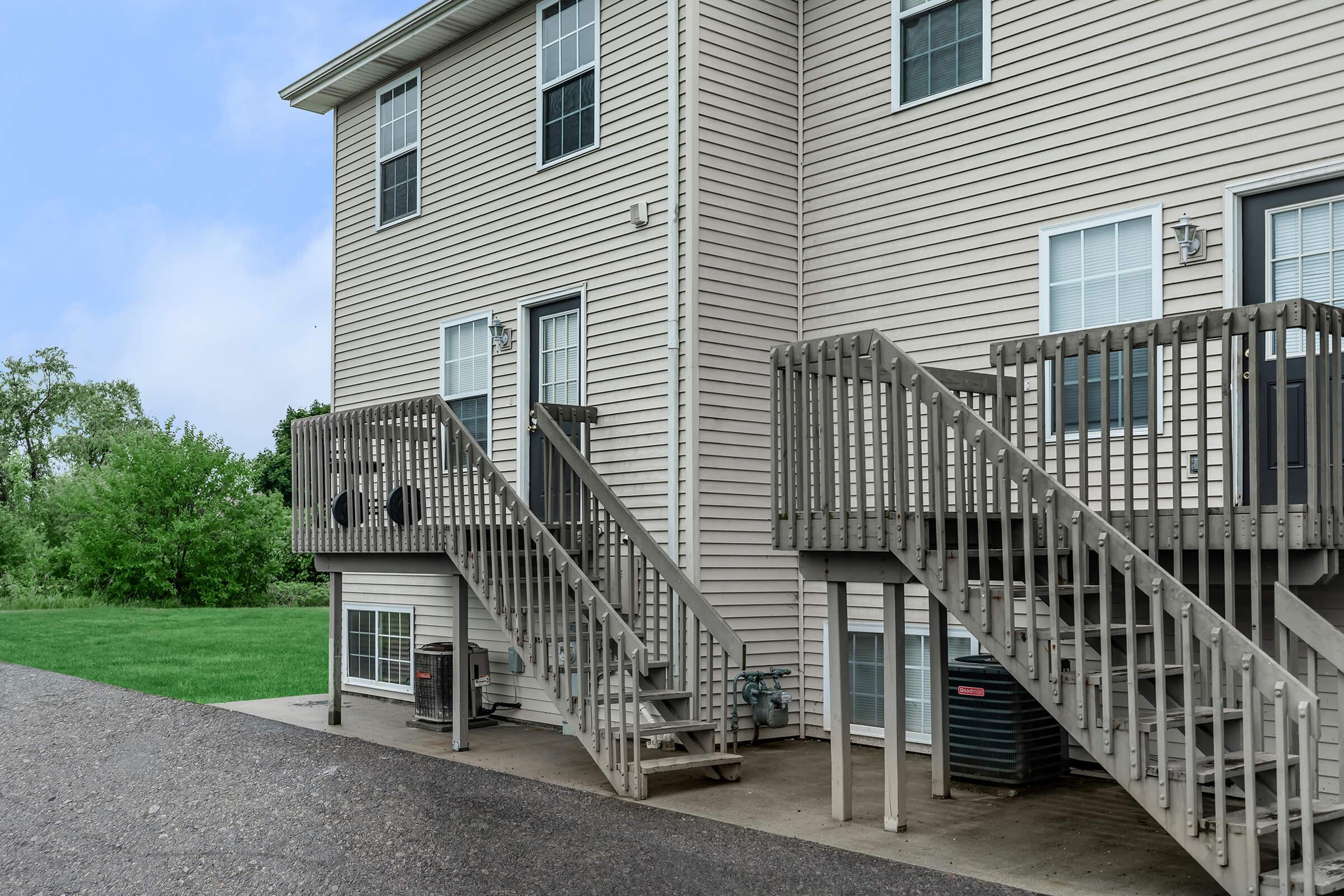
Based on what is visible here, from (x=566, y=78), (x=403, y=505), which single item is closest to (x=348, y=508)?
(x=403, y=505)

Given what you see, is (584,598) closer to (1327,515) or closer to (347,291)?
(1327,515)

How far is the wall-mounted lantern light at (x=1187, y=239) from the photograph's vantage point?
706 centimetres

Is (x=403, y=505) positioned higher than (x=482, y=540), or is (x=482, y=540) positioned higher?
(x=403, y=505)

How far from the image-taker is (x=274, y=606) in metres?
29.5

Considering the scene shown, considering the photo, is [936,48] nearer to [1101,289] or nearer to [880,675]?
[1101,289]

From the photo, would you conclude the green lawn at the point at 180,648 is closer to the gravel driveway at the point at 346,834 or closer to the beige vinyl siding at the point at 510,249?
the beige vinyl siding at the point at 510,249

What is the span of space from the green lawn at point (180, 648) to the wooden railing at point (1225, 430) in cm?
936

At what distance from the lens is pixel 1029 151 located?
803 cm

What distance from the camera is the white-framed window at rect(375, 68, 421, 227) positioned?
12.0 metres

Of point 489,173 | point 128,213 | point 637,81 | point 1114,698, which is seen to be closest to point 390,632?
point 489,173

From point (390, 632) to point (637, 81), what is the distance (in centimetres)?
610

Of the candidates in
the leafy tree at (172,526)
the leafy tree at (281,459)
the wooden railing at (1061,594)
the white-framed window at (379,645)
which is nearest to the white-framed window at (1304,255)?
the wooden railing at (1061,594)

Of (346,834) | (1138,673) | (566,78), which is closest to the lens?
(1138,673)

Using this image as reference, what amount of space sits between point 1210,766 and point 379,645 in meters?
8.98
